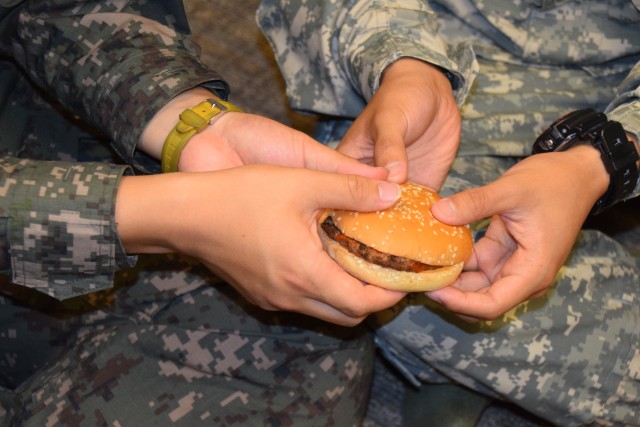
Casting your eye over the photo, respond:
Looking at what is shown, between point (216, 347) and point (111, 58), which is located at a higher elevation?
point (111, 58)

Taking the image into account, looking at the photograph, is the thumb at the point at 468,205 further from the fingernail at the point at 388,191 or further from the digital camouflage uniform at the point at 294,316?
the digital camouflage uniform at the point at 294,316

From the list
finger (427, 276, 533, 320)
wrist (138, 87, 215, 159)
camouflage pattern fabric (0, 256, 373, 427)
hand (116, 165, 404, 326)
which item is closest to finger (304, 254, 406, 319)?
hand (116, 165, 404, 326)

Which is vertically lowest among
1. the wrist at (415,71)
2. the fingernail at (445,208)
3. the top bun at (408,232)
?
the top bun at (408,232)

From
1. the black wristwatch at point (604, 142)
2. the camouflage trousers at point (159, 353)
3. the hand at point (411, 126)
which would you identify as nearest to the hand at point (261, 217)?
the hand at point (411, 126)

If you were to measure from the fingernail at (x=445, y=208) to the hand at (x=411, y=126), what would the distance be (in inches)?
2.8

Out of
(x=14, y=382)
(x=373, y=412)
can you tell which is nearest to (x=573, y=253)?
(x=373, y=412)

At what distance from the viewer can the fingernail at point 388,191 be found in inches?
36.0

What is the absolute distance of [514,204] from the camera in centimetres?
97

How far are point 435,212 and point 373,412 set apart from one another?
65 centimetres

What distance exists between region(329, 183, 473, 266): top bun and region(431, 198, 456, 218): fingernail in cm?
2

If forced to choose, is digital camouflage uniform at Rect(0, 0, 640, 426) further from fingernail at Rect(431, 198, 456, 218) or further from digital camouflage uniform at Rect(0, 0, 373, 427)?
fingernail at Rect(431, 198, 456, 218)

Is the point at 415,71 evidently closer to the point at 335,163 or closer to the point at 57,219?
the point at 335,163

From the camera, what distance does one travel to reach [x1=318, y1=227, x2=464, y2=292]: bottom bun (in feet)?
3.10

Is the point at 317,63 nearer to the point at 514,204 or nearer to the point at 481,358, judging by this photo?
the point at 514,204
